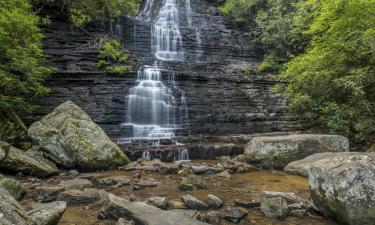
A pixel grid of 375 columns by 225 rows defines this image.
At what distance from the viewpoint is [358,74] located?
11.7m

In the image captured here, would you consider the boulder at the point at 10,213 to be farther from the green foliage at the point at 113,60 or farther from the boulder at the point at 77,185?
the green foliage at the point at 113,60

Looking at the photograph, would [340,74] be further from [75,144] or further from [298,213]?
[75,144]

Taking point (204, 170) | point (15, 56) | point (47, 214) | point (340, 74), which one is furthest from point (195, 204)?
point (340, 74)

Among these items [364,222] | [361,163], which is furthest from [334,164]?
[364,222]

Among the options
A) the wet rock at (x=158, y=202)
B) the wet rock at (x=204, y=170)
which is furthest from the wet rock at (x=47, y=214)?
the wet rock at (x=204, y=170)

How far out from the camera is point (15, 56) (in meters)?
11.1

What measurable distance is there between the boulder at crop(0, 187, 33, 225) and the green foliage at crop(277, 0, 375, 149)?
1084 centimetres

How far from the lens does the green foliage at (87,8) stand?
20516 mm

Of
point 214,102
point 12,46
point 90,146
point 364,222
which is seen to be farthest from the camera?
point 214,102

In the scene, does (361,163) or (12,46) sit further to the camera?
(12,46)

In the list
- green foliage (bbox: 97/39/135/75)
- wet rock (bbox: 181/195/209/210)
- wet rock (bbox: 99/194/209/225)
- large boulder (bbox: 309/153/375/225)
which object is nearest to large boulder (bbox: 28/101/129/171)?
wet rock (bbox: 99/194/209/225)

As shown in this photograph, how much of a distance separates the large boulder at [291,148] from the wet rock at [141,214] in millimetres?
5637

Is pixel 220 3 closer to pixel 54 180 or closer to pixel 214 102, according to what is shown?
pixel 214 102

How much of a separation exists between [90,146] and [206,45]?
15.7 metres
